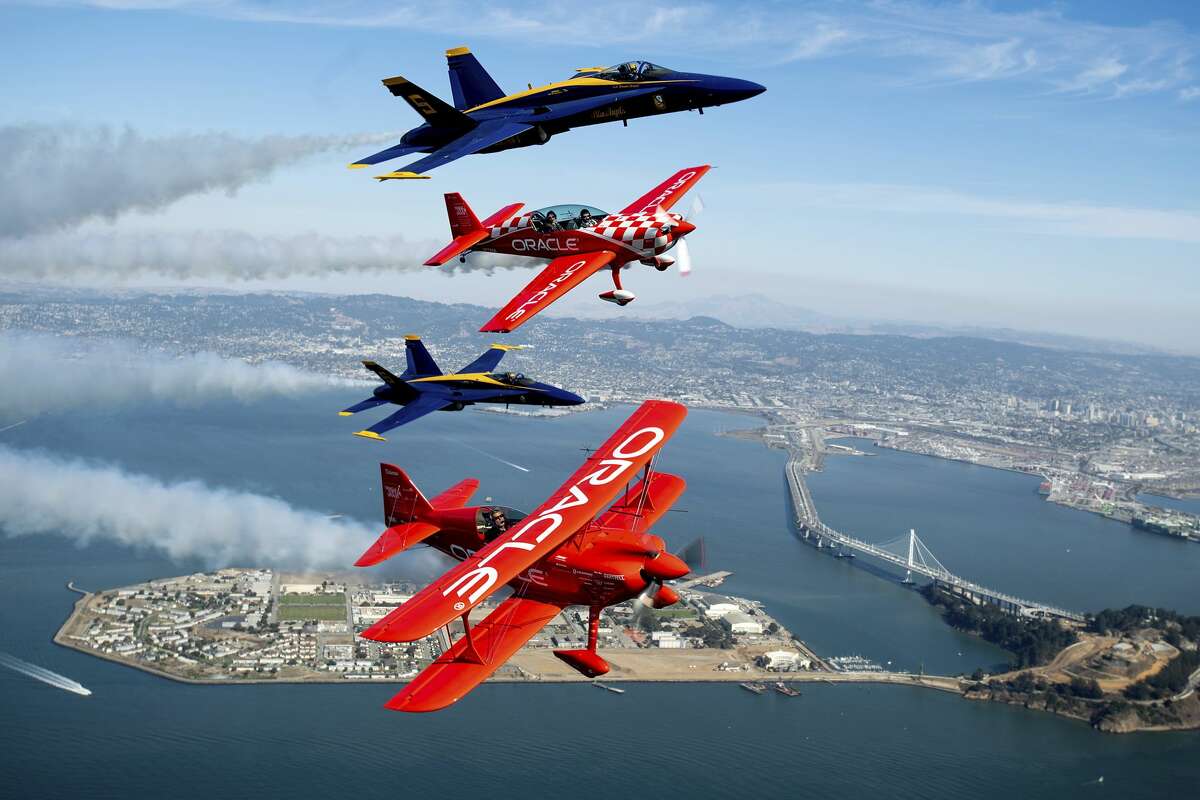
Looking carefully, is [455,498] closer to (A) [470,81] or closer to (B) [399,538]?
(B) [399,538]

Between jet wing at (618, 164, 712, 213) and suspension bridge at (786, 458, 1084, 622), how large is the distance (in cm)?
5052

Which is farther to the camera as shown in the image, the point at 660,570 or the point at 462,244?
the point at 462,244

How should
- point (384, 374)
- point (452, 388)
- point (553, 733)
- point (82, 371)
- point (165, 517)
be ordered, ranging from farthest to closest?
1. point (82, 371)
2. point (165, 517)
3. point (553, 733)
4. point (452, 388)
5. point (384, 374)

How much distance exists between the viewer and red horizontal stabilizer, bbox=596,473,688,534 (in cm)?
1231

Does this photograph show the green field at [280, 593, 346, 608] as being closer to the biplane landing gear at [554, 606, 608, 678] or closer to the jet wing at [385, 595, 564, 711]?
the jet wing at [385, 595, 564, 711]

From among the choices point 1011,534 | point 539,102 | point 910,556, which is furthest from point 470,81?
point 1011,534

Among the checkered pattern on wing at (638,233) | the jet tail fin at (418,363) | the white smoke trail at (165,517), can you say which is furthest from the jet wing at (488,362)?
the white smoke trail at (165,517)

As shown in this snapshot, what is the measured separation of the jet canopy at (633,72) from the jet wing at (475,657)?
7504 mm

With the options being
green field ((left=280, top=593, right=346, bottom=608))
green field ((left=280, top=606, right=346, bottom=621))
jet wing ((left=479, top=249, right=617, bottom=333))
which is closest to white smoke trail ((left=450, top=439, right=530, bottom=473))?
green field ((left=280, top=593, right=346, bottom=608))

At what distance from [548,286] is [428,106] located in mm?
3476

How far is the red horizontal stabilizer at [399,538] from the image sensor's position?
40.7ft

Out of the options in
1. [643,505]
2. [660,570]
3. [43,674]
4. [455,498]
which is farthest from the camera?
[43,674]

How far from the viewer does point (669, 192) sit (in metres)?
14.4

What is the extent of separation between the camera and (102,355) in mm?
68188
